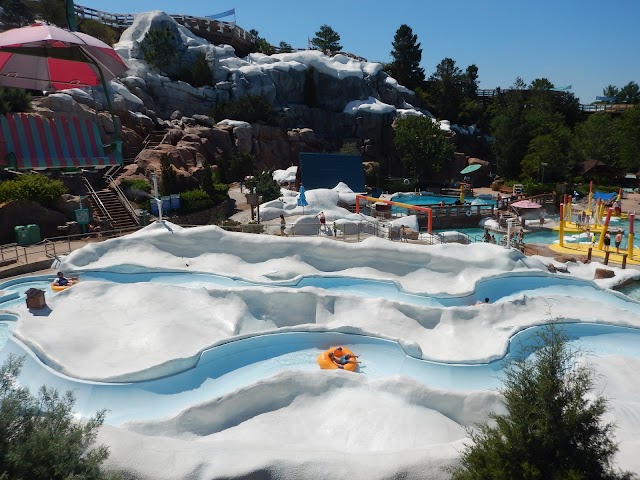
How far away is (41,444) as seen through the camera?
14.7ft

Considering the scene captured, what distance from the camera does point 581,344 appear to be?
12.2 metres

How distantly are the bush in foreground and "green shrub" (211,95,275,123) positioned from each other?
38.3 m

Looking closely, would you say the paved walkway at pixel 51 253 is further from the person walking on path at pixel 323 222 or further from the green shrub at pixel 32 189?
the green shrub at pixel 32 189

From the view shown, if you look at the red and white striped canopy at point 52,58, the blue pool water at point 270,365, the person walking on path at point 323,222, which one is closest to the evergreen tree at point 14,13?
the red and white striped canopy at point 52,58

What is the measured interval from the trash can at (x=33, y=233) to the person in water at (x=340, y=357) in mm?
14287

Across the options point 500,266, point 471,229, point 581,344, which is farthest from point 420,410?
point 471,229

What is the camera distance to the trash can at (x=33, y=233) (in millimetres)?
18770

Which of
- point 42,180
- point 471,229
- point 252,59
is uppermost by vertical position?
point 252,59

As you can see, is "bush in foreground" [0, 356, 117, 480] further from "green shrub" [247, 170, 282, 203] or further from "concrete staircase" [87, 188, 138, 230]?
"green shrub" [247, 170, 282, 203]

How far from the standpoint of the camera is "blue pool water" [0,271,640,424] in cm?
920

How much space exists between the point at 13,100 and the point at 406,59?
43424 mm

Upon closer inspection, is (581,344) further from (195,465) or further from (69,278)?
(69,278)

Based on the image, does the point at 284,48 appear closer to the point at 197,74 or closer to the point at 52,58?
the point at 197,74

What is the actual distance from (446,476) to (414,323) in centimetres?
713
